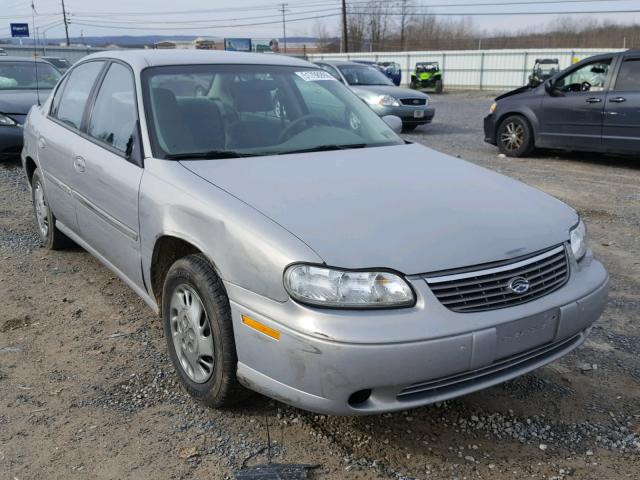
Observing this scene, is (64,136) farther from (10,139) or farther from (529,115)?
(529,115)

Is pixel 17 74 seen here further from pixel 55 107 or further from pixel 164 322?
pixel 164 322

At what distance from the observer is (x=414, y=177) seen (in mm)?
3119

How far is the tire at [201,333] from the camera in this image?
2.57 meters

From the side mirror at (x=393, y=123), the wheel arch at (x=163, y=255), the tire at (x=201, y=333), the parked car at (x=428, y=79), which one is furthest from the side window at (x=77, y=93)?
the parked car at (x=428, y=79)

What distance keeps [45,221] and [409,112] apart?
9.90 metres

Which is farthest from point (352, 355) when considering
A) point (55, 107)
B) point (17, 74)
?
point (17, 74)

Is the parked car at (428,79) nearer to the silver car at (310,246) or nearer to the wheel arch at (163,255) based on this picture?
the silver car at (310,246)

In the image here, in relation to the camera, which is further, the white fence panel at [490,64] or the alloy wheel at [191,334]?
the white fence panel at [490,64]

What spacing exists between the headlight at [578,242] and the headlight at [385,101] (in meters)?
10.6

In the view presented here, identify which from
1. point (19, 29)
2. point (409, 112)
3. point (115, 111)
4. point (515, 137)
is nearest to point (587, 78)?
point (515, 137)

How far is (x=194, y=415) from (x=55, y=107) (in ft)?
9.79

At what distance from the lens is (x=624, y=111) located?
871cm

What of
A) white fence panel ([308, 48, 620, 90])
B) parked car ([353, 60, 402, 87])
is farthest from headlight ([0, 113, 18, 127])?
white fence panel ([308, 48, 620, 90])

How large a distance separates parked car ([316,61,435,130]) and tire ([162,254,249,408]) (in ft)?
34.4
